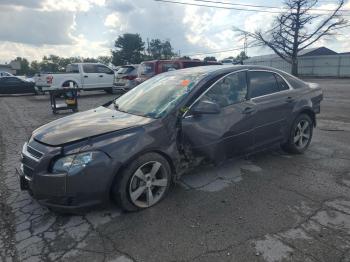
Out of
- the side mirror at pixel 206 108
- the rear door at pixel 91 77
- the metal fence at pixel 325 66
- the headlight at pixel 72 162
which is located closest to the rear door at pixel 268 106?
the side mirror at pixel 206 108

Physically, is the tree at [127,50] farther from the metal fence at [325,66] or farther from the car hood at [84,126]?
the car hood at [84,126]

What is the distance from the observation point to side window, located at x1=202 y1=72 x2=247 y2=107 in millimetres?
3957

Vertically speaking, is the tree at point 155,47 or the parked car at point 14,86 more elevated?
the tree at point 155,47

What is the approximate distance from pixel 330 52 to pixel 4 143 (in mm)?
51552

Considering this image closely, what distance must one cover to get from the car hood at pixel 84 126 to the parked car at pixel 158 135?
0.04ft

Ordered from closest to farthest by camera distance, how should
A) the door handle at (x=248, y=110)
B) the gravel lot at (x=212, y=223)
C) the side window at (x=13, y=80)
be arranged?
the gravel lot at (x=212, y=223), the door handle at (x=248, y=110), the side window at (x=13, y=80)

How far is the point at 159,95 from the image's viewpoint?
4.07 m

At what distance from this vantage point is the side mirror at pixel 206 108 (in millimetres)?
3615

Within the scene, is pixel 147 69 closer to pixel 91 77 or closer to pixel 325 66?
pixel 91 77

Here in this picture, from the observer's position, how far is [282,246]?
8.80 ft

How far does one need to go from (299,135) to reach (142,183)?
3.20 metres

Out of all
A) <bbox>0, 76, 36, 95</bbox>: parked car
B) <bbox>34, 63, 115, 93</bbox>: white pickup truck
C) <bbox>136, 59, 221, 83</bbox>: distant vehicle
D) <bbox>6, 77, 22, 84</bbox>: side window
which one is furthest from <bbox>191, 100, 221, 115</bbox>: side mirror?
<bbox>6, 77, 22, 84</bbox>: side window

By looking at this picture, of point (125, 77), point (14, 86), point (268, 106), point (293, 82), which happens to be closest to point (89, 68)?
point (125, 77)

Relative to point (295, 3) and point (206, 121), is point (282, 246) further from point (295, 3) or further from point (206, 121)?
point (295, 3)
